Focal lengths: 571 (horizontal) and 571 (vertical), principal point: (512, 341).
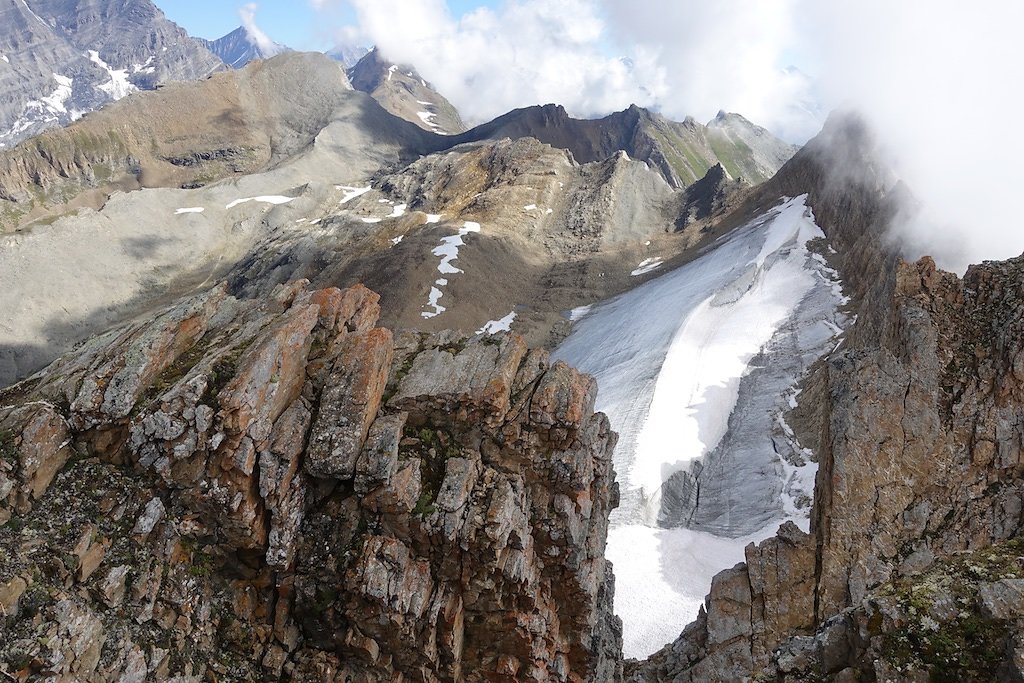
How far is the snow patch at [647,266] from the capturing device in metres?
85.4

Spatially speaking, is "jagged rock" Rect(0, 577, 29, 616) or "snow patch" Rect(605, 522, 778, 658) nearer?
"jagged rock" Rect(0, 577, 29, 616)

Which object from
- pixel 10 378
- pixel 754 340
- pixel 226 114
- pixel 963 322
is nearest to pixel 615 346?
pixel 754 340

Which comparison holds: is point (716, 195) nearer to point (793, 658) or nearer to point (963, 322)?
point (963, 322)

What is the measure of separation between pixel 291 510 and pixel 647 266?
7896cm

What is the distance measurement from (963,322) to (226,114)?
589ft

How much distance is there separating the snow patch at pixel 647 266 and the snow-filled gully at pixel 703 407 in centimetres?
1246

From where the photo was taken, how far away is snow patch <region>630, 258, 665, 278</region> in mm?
85438

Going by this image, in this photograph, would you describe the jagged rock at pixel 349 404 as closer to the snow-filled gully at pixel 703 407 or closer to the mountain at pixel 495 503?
the mountain at pixel 495 503

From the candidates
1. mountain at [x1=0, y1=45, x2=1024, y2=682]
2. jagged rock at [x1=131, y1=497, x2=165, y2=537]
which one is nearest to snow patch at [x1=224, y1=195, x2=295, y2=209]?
mountain at [x1=0, y1=45, x2=1024, y2=682]

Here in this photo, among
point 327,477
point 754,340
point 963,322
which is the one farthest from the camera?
point 754,340

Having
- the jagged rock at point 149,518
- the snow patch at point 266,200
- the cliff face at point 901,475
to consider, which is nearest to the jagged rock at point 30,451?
the jagged rock at point 149,518

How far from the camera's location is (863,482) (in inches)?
858

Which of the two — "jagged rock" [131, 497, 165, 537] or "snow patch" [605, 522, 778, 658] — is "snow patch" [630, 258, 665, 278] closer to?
"snow patch" [605, 522, 778, 658]

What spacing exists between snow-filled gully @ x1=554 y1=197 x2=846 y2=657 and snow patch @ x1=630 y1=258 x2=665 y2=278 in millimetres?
12457
